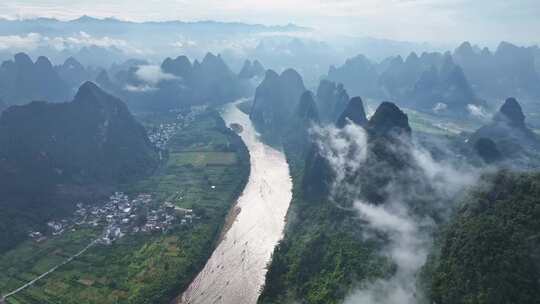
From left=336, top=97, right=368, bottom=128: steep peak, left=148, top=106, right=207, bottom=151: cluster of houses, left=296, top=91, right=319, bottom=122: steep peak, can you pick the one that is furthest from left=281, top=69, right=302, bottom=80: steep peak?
left=336, top=97, right=368, bottom=128: steep peak

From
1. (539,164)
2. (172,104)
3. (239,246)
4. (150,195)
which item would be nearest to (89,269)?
(239,246)

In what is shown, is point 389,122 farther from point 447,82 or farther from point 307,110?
point 447,82

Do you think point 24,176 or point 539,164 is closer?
point 24,176

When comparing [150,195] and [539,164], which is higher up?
[539,164]

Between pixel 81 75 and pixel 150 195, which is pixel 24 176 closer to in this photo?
pixel 150 195

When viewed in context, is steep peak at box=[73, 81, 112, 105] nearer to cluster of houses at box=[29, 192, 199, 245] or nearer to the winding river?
cluster of houses at box=[29, 192, 199, 245]
